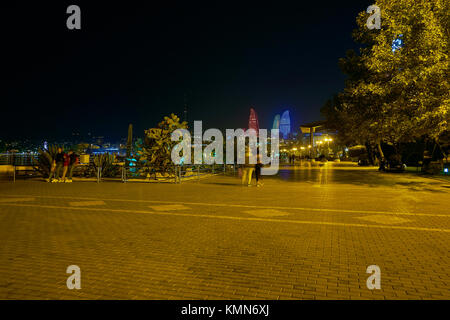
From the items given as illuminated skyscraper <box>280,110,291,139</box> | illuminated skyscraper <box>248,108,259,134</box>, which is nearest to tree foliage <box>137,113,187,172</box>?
illuminated skyscraper <box>248,108,259,134</box>

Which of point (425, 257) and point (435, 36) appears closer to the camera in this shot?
point (425, 257)

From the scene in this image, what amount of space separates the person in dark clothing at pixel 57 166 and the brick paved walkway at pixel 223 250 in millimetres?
8390

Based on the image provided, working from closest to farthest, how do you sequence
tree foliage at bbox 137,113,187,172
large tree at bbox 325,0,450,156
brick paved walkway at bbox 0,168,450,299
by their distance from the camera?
brick paved walkway at bbox 0,168,450,299
large tree at bbox 325,0,450,156
tree foliage at bbox 137,113,187,172

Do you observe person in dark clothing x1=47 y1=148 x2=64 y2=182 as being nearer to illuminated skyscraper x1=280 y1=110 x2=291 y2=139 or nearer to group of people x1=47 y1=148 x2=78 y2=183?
group of people x1=47 y1=148 x2=78 y2=183

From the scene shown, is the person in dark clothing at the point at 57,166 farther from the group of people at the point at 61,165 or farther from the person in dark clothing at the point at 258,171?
the person in dark clothing at the point at 258,171

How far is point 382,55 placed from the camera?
1694 cm

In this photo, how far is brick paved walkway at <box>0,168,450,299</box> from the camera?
415 centimetres

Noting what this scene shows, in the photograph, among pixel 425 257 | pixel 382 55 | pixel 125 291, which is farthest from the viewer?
pixel 382 55

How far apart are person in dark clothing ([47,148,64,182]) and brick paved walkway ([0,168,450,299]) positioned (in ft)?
27.5

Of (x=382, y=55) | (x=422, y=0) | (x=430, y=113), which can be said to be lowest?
(x=430, y=113)

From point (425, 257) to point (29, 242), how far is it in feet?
21.6
